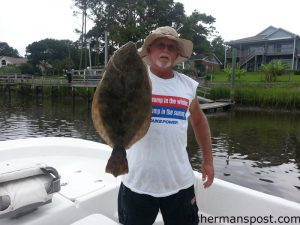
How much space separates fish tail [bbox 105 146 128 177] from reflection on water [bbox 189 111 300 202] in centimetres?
715

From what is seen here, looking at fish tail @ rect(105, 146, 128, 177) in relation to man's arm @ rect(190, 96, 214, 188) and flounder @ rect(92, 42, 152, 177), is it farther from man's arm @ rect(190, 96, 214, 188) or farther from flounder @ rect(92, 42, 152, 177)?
man's arm @ rect(190, 96, 214, 188)

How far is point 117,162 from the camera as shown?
77.4 inches

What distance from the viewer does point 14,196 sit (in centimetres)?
264

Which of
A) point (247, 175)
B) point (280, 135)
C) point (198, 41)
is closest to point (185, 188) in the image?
Answer: point (247, 175)

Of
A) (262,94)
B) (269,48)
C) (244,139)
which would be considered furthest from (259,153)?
(269,48)

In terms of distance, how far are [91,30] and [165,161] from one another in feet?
177

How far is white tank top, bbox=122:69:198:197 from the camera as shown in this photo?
2238mm

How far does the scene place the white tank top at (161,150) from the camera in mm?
2238

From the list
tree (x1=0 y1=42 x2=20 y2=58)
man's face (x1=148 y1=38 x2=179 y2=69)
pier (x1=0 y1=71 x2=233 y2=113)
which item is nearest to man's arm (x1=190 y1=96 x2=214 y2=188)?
man's face (x1=148 y1=38 x2=179 y2=69)

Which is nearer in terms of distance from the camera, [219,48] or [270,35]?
[270,35]

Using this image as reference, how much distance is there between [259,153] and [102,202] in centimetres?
1018

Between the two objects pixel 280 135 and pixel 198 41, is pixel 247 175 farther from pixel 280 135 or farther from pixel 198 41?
pixel 198 41

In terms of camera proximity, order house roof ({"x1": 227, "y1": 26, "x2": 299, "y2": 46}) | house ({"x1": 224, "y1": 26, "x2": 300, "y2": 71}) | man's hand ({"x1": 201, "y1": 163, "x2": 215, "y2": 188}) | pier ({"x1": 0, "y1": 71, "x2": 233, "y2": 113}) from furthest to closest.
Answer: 1. house roof ({"x1": 227, "y1": 26, "x2": 299, "y2": 46})
2. house ({"x1": 224, "y1": 26, "x2": 300, "y2": 71})
3. pier ({"x1": 0, "y1": 71, "x2": 233, "y2": 113})
4. man's hand ({"x1": 201, "y1": 163, "x2": 215, "y2": 188})

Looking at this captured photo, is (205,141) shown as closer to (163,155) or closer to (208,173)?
(208,173)
